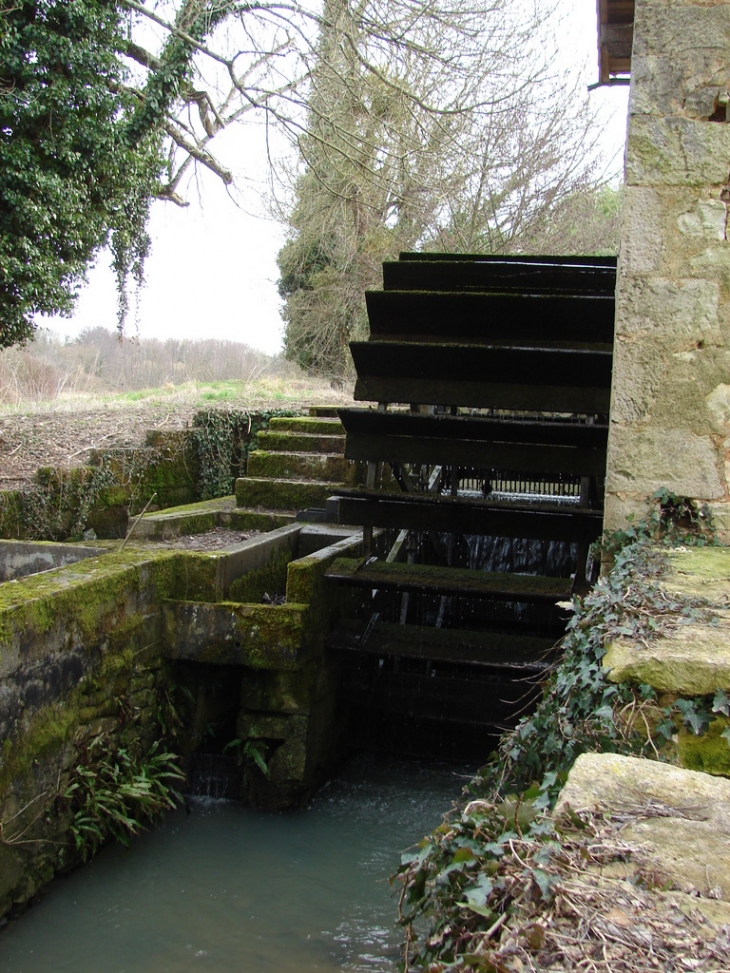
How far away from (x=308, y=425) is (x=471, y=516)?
105 inches

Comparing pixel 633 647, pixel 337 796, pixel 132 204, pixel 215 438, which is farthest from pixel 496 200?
pixel 633 647

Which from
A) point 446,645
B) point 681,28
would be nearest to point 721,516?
point 681,28

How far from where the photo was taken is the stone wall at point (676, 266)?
3.35 meters

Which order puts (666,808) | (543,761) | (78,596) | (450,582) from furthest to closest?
(450,582) < (78,596) < (543,761) < (666,808)

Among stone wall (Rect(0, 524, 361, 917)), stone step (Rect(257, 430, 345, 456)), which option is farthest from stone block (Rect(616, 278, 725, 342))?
stone step (Rect(257, 430, 345, 456))

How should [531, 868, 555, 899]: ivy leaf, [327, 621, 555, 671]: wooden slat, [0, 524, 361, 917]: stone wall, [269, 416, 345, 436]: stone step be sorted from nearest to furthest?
[531, 868, 555, 899]: ivy leaf → [0, 524, 361, 917]: stone wall → [327, 621, 555, 671]: wooden slat → [269, 416, 345, 436]: stone step

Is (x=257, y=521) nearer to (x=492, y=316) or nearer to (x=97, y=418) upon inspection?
(x=492, y=316)

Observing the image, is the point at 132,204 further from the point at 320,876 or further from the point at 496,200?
the point at 320,876

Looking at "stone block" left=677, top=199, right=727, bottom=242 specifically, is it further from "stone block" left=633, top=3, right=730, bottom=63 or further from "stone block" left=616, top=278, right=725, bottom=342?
"stone block" left=633, top=3, right=730, bottom=63

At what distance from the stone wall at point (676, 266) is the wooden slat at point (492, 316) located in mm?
2276

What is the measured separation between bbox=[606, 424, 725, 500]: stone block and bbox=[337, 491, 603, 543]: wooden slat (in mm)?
2105

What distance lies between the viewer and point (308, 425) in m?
8.07

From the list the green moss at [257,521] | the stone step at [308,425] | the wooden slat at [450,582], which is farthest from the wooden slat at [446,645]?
the stone step at [308,425]

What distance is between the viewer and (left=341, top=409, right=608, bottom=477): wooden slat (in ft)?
18.7
